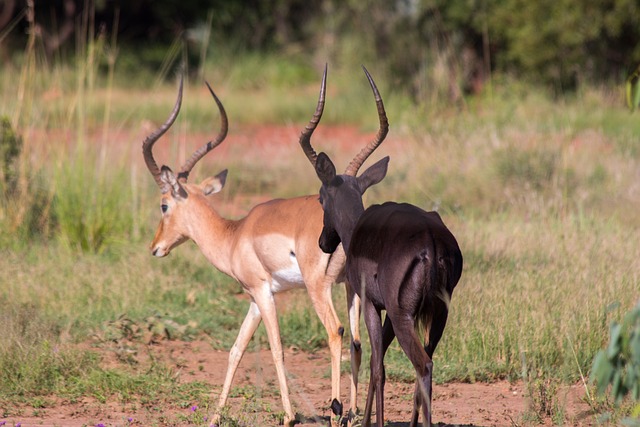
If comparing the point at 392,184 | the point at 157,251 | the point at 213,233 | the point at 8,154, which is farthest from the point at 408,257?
the point at 392,184

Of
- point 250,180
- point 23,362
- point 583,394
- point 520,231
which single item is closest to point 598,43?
point 250,180

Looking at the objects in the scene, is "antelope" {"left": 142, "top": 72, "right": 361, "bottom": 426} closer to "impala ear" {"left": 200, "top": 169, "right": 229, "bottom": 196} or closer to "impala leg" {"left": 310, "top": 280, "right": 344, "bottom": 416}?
"impala leg" {"left": 310, "top": 280, "right": 344, "bottom": 416}

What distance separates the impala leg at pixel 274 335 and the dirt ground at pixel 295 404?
0.12 metres

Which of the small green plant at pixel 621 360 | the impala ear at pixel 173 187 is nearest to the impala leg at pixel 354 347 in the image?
the impala ear at pixel 173 187

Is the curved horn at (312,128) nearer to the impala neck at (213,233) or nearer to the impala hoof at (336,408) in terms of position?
the impala neck at (213,233)

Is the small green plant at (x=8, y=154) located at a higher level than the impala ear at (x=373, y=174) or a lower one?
higher

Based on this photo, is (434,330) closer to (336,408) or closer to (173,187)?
(336,408)

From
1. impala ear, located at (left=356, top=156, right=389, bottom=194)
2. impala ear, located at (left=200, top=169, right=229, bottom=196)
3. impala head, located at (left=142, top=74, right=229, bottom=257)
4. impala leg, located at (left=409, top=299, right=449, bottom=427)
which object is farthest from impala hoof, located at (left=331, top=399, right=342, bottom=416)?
impala ear, located at (left=200, top=169, right=229, bottom=196)

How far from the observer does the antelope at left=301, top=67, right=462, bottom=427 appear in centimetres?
448

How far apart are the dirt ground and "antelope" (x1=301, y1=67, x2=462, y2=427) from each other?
65 cm

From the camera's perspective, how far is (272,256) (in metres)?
5.73

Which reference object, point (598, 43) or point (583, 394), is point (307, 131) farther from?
point (598, 43)

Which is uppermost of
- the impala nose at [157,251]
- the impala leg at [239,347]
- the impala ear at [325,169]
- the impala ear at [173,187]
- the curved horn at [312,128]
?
the curved horn at [312,128]

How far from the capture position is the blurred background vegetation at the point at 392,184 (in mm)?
6402
